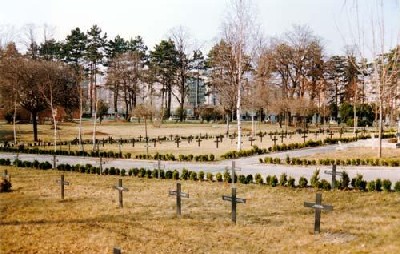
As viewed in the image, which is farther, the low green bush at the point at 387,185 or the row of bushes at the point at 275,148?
the row of bushes at the point at 275,148

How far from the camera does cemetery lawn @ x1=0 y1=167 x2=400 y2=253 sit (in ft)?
31.6

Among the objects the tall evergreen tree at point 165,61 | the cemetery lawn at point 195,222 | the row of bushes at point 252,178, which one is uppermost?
the tall evergreen tree at point 165,61

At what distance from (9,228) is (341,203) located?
32.9 ft

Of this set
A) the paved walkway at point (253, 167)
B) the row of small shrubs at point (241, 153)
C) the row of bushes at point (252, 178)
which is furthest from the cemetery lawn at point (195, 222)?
the row of small shrubs at point (241, 153)

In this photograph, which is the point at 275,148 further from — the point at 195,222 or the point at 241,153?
the point at 195,222

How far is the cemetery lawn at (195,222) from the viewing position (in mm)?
9641

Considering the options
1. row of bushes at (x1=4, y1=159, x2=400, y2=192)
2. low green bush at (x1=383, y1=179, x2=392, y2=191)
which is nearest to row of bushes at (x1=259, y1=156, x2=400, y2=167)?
row of bushes at (x1=4, y1=159, x2=400, y2=192)

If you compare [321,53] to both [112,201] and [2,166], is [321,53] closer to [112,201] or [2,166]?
[2,166]

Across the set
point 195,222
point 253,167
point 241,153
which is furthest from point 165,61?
point 195,222

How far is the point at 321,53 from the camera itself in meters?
65.9

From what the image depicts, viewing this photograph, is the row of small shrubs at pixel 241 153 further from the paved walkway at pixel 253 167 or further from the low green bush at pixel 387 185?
the low green bush at pixel 387 185

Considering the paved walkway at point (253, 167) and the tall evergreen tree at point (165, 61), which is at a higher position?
the tall evergreen tree at point (165, 61)

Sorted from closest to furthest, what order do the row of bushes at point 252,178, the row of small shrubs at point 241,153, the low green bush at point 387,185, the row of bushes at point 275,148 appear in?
the low green bush at point 387,185 → the row of bushes at point 252,178 → the row of small shrubs at point 241,153 → the row of bushes at point 275,148

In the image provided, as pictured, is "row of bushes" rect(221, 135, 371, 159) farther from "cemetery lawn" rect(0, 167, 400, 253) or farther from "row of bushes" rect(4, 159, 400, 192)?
"cemetery lawn" rect(0, 167, 400, 253)
